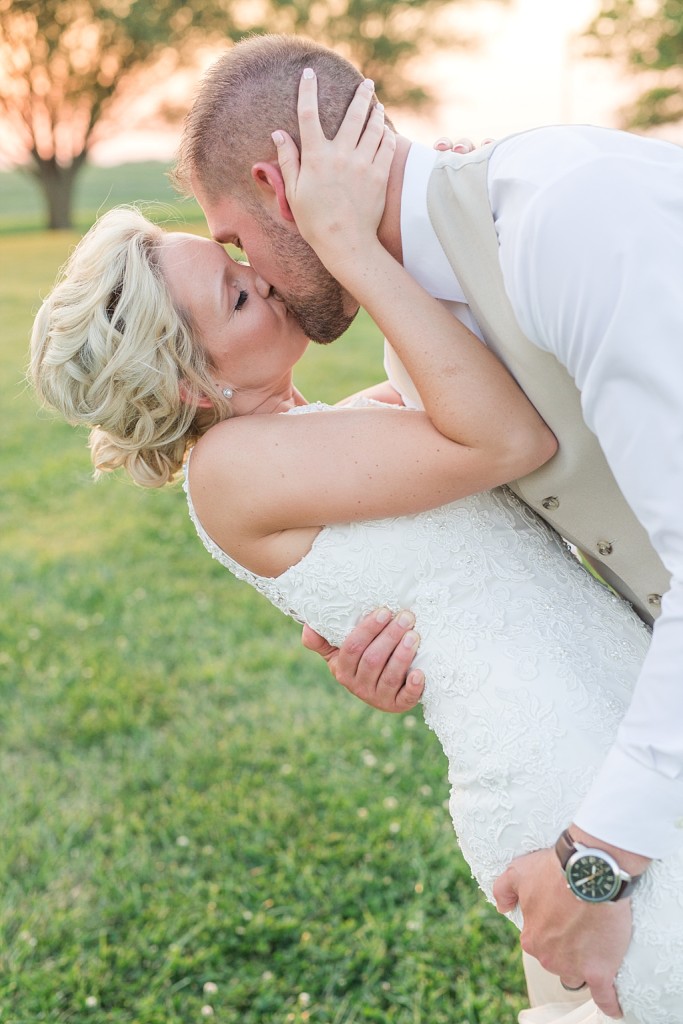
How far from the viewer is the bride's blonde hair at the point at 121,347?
8.11 ft

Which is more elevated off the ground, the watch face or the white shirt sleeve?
the white shirt sleeve

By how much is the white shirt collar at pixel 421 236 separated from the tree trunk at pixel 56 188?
3769cm

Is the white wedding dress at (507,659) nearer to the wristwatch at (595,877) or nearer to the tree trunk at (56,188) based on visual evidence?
the wristwatch at (595,877)

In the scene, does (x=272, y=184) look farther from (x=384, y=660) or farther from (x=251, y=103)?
(x=384, y=660)

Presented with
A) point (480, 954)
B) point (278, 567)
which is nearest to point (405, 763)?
point (480, 954)

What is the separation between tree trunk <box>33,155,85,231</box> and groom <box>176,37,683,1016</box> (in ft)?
123

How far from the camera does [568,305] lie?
179 centimetres

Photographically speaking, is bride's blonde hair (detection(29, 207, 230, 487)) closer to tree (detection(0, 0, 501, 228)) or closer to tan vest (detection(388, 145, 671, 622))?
tan vest (detection(388, 145, 671, 622))

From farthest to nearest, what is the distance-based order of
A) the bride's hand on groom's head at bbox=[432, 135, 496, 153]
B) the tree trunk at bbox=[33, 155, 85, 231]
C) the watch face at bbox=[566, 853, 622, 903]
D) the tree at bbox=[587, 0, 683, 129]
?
the tree trunk at bbox=[33, 155, 85, 231]
the tree at bbox=[587, 0, 683, 129]
the bride's hand on groom's head at bbox=[432, 135, 496, 153]
the watch face at bbox=[566, 853, 622, 903]

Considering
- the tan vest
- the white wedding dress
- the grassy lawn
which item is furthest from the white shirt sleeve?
the grassy lawn

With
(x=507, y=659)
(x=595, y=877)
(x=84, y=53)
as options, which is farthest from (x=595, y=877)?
(x=84, y=53)

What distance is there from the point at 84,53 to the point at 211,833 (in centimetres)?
3730

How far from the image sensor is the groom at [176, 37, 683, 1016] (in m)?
1.74

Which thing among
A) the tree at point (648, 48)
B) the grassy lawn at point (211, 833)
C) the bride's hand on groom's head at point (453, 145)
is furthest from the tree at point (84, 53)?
the bride's hand on groom's head at point (453, 145)
